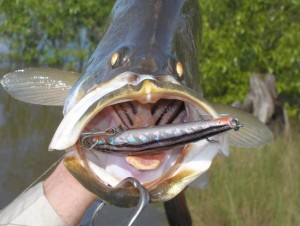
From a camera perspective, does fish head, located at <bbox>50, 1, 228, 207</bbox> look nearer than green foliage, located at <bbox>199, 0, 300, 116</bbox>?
Yes

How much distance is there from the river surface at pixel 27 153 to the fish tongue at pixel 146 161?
1036 millimetres

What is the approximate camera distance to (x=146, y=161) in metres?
1.43

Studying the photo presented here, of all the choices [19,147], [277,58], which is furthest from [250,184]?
[277,58]

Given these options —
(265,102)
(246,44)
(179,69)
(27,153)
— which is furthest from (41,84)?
(246,44)

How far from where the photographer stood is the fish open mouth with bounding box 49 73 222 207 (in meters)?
1.31

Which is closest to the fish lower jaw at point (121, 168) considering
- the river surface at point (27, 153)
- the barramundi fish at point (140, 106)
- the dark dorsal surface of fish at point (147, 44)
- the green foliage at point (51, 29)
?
the barramundi fish at point (140, 106)

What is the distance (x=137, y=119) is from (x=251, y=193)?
250cm

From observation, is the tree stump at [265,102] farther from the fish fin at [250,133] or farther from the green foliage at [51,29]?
the fish fin at [250,133]

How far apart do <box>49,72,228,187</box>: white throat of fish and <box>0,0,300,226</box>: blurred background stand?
1.57 m

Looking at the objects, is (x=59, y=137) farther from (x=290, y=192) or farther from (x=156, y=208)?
(x=156, y=208)

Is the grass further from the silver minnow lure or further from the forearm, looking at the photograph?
the silver minnow lure

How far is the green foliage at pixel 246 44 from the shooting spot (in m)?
7.92

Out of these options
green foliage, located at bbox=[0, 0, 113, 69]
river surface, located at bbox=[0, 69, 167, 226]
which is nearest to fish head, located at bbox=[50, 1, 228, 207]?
river surface, located at bbox=[0, 69, 167, 226]

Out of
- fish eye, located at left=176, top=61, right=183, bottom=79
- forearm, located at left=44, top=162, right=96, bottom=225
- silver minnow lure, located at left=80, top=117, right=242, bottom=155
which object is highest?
fish eye, located at left=176, top=61, right=183, bottom=79
